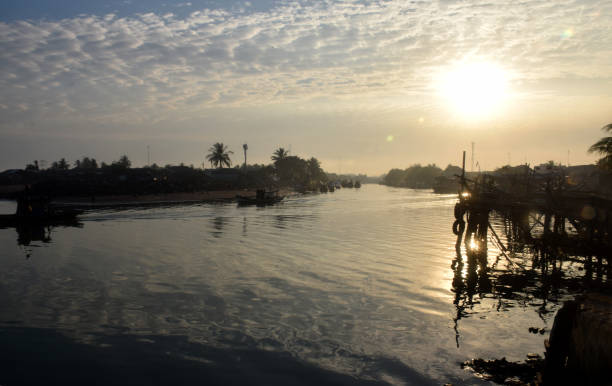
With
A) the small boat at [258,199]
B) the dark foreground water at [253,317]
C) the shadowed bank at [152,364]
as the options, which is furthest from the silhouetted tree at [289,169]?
the shadowed bank at [152,364]

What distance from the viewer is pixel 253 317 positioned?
14375 mm

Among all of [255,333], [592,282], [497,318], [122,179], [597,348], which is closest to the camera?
[597,348]

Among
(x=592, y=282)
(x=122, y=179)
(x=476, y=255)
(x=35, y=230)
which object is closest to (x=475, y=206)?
(x=476, y=255)

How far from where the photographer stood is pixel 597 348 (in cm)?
786

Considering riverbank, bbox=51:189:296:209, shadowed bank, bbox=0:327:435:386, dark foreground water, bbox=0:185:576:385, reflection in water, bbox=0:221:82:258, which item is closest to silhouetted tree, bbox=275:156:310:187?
riverbank, bbox=51:189:296:209

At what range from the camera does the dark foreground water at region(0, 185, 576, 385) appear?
34.9ft

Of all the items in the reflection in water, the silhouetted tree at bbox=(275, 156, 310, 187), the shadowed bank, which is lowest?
the shadowed bank

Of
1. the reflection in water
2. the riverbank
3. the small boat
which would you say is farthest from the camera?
the small boat

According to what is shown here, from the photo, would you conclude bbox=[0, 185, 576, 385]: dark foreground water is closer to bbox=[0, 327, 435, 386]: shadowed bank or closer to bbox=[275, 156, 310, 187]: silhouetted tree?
bbox=[0, 327, 435, 386]: shadowed bank

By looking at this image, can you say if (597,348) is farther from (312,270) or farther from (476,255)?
(476,255)

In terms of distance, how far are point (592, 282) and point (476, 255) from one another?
24.8 feet

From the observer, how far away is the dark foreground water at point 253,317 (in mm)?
10641

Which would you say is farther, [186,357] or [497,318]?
[497,318]

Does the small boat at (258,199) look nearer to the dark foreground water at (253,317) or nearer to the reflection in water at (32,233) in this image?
the reflection in water at (32,233)
